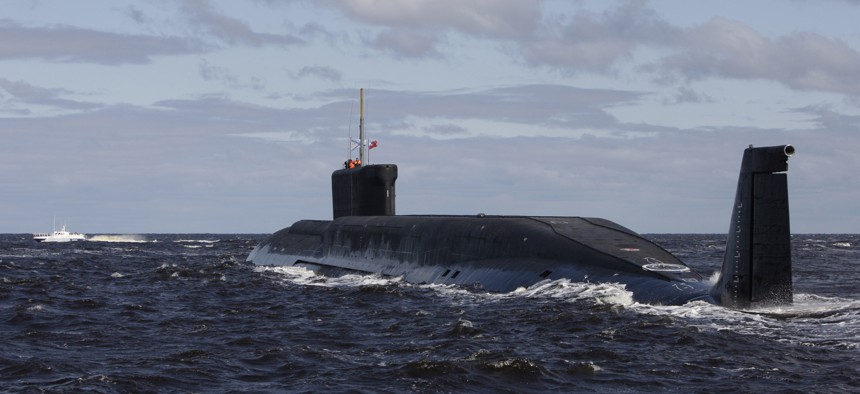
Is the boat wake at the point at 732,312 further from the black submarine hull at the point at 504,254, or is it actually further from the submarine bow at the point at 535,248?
the black submarine hull at the point at 504,254

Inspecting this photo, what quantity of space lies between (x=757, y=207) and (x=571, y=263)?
7594 millimetres

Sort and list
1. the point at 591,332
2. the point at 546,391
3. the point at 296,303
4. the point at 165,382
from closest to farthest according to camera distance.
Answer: the point at 546,391
the point at 165,382
the point at 591,332
the point at 296,303

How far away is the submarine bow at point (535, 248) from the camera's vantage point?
67.2 ft

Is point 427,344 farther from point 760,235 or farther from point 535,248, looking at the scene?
point 535,248

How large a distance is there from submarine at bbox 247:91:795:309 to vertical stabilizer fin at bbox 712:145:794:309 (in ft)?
0.07

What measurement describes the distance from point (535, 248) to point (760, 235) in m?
9.44

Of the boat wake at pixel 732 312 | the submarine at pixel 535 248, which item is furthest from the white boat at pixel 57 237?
the boat wake at pixel 732 312

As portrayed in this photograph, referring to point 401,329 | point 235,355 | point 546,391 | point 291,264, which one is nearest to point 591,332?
point 401,329

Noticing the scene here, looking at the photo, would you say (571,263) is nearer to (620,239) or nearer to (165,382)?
(620,239)

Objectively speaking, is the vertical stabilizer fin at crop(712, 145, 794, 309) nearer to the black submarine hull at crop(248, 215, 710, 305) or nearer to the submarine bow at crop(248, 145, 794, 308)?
the submarine bow at crop(248, 145, 794, 308)

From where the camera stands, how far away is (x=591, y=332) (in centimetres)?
1908

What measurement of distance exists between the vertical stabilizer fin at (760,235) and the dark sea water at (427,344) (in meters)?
0.53

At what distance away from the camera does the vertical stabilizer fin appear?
796 inches

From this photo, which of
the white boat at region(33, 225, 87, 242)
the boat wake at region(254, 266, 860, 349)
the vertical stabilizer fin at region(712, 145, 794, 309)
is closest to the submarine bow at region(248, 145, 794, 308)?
the vertical stabilizer fin at region(712, 145, 794, 309)
